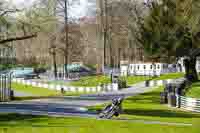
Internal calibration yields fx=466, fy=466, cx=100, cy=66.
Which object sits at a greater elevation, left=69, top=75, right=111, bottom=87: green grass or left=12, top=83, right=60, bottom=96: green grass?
left=69, top=75, right=111, bottom=87: green grass

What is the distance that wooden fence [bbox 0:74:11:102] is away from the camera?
41469 millimetres

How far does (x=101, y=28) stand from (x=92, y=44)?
17044 mm

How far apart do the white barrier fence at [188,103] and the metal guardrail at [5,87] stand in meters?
15.2

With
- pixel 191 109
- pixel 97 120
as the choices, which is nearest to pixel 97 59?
pixel 191 109

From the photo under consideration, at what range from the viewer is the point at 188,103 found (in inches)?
1473

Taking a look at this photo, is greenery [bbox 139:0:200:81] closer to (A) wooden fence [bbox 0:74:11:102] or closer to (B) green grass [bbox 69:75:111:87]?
(B) green grass [bbox 69:75:111:87]

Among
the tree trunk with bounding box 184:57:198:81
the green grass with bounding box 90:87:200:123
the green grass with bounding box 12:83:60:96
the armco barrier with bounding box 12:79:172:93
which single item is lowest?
the green grass with bounding box 90:87:200:123

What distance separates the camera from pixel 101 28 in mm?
83562

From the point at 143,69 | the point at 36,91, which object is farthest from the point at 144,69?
the point at 36,91

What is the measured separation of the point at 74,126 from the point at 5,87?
63.2ft

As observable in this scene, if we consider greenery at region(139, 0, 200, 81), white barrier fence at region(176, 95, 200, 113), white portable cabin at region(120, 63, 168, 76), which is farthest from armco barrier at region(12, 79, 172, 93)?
white barrier fence at region(176, 95, 200, 113)

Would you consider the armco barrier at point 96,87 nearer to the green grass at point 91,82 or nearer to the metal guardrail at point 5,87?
the green grass at point 91,82

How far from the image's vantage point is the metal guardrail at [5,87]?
136 feet

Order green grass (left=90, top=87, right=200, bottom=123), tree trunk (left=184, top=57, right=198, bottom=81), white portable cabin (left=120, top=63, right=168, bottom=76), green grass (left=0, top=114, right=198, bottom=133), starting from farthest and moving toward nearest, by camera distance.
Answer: white portable cabin (left=120, top=63, right=168, bottom=76)
tree trunk (left=184, top=57, right=198, bottom=81)
green grass (left=90, top=87, right=200, bottom=123)
green grass (left=0, top=114, right=198, bottom=133)
